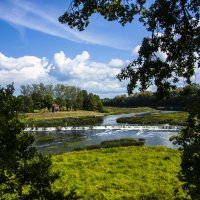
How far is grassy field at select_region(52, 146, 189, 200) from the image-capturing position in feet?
108

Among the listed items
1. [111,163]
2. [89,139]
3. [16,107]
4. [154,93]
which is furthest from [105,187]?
[89,139]

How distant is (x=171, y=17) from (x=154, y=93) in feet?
8.12

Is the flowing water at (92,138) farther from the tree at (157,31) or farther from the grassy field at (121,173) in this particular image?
the tree at (157,31)

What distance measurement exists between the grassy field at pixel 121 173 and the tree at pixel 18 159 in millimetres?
13434

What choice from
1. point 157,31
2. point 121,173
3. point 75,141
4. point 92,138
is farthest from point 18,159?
point 92,138

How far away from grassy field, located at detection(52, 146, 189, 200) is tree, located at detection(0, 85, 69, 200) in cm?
1343

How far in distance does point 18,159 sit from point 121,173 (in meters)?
26.2

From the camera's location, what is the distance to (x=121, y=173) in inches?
1555

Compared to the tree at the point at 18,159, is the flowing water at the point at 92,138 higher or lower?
lower

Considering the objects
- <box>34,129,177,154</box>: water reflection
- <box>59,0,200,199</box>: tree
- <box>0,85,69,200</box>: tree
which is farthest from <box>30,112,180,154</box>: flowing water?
<box>59,0,200,199</box>: tree

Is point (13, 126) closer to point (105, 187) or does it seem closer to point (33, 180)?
point (33, 180)

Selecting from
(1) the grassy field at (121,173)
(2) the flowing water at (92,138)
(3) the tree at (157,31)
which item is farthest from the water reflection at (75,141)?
(3) the tree at (157,31)

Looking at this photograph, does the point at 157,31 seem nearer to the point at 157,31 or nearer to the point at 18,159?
the point at 157,31

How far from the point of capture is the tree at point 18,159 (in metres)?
14.8
